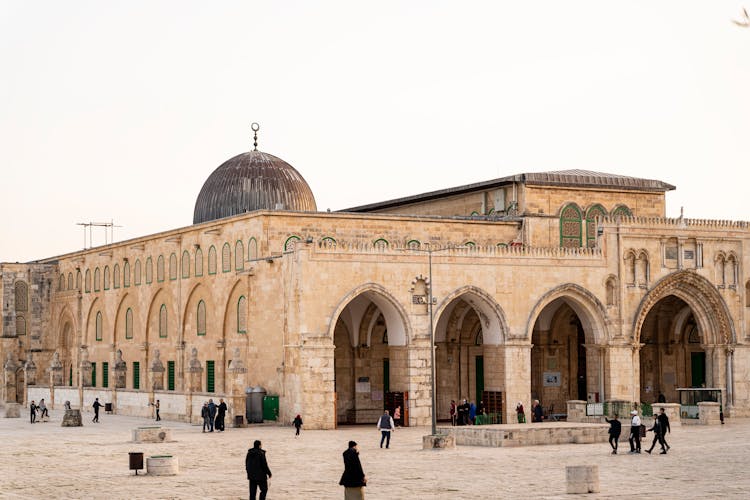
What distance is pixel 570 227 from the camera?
4994 centimetres

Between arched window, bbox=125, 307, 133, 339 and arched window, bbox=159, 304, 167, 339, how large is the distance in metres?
3.34

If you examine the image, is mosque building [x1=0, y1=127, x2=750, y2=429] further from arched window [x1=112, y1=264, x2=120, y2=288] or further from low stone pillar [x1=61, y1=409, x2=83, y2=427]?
low stone pillar [x1=61, y1=409, x2=83, y2=427]

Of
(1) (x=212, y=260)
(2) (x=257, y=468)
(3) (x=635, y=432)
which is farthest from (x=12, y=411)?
(2) (x=257, y=468)

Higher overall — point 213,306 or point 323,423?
point 213,306

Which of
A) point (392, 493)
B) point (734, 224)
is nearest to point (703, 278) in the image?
point (734, 224)

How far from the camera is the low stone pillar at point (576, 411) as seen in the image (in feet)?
138

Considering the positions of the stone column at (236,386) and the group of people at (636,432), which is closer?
the group of people at (636,432)

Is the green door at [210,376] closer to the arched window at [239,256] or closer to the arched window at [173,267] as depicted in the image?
the arched window at [239,256]

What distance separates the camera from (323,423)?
134 ft

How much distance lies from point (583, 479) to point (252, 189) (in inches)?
1229

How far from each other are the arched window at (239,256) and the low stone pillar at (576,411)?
1281 centimetres

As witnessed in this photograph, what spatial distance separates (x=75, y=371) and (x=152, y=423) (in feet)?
62.5

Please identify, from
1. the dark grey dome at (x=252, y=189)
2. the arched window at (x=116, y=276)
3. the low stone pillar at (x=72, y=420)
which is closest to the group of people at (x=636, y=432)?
the low stone pillar at (x=72, y=420)

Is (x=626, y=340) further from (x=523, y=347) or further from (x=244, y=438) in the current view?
(x=244, y=438)
